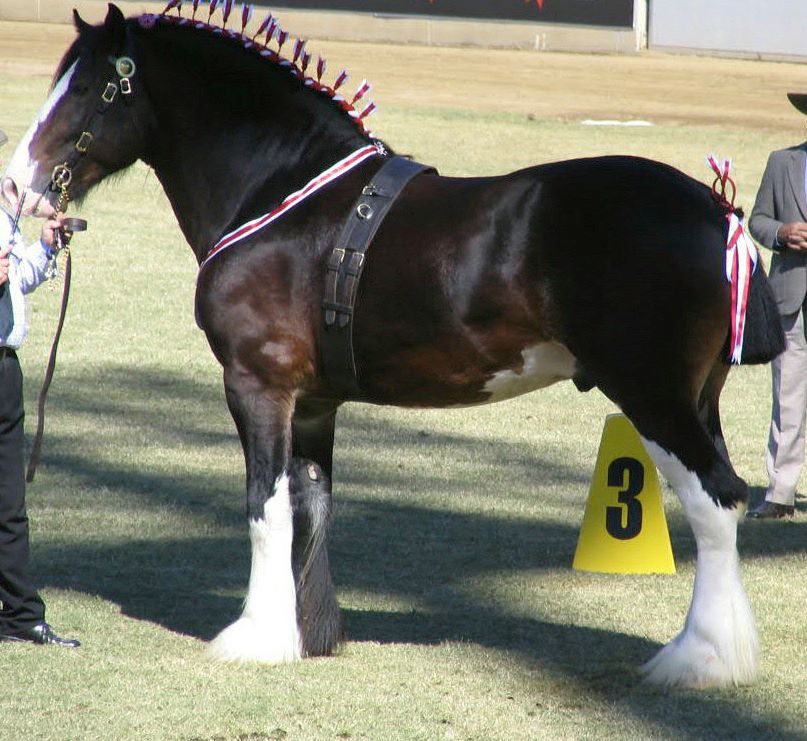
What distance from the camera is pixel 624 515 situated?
6484 mm

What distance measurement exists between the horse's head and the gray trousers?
3955mm

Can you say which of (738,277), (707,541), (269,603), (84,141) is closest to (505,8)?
(84,141)

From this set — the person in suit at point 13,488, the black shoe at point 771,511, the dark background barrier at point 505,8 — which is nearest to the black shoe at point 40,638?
the person in suit at point 13,488

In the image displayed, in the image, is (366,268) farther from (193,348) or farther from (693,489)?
(193,348)

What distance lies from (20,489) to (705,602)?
8.22ft

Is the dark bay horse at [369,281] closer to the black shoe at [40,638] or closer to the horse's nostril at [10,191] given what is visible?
the horse's nostril at [10,191]

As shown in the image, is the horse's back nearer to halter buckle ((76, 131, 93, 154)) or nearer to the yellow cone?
halter buckle ((76, 131, 93, 154))

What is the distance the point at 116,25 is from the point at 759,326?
2.58m

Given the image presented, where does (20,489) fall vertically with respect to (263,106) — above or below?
below

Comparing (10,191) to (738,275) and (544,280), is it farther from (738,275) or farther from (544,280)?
(738,275)

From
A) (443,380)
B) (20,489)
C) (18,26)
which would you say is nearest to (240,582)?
(20,489)

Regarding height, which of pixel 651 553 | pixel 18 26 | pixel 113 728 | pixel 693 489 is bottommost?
pixel 113 728

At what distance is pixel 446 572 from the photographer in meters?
6.41

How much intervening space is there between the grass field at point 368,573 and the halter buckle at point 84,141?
0.66 meters
